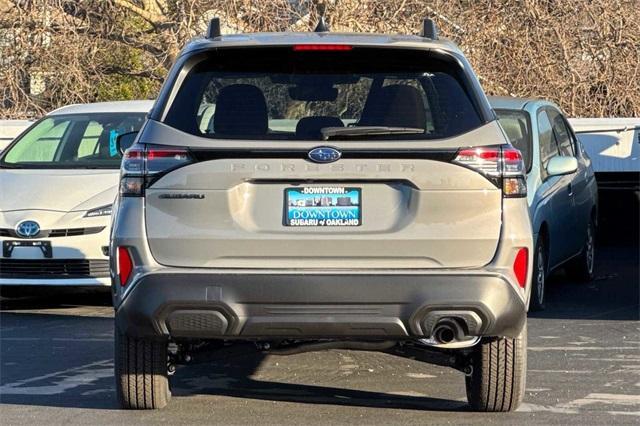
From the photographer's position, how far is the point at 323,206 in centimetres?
586

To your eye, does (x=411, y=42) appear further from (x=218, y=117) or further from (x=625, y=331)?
(x=625, y=331)

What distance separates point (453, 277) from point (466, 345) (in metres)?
0.51

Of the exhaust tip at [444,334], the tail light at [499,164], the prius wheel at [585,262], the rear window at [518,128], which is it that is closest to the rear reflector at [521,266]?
the tail light at [499,164]

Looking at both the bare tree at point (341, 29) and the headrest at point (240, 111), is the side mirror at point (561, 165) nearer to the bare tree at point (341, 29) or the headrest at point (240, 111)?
the headrest at point (240, 111)

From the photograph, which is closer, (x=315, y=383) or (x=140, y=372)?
(x=140, y=372)

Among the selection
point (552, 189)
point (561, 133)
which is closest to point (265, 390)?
point (552, 189)

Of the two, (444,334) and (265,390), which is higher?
(444,334)

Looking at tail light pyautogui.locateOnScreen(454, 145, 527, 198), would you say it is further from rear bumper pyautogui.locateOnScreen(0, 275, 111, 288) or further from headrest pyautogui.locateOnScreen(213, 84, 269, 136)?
rear bumper pyautogui.locateOnScreen(0, 275, 111, 288)

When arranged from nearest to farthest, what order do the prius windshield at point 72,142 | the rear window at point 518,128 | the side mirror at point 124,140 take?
the side mirror at point 124,140 < the rear window at point 518,128 < the prius windshield at point 72,142

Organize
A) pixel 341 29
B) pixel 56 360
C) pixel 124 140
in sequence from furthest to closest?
pixel 341 29, pixel 56 360, pixel 124 140

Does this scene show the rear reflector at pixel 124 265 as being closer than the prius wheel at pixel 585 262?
Yes

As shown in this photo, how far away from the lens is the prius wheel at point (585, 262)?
12.2 meters

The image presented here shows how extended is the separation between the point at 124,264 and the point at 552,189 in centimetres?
556

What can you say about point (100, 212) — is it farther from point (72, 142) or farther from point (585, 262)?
point (585, 262)
